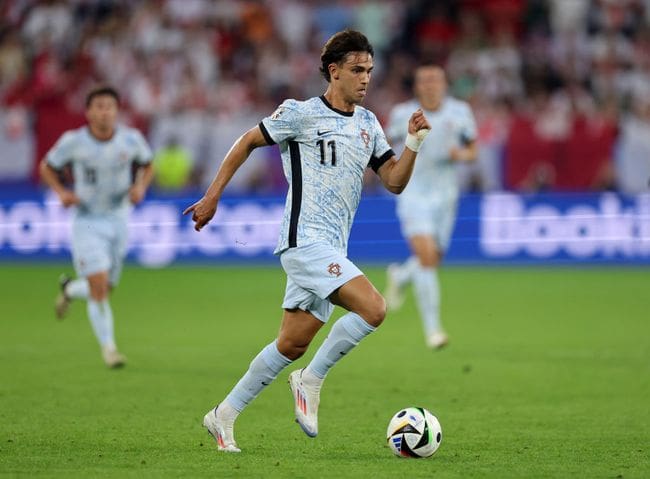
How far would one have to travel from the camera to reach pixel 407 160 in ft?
24.4

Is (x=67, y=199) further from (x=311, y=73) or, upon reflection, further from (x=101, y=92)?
(x=311, y=73)

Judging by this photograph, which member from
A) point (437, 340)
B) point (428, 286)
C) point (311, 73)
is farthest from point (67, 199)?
point (311, 73)

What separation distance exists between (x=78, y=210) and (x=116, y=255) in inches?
20.9

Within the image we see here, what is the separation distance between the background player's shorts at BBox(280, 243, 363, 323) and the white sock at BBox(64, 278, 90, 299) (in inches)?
214

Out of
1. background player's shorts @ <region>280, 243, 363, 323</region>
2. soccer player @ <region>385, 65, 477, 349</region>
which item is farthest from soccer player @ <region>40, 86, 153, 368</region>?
background player's shorts @ <region>280, 243, 363, 323</region>

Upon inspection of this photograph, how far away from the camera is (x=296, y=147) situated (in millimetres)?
7500

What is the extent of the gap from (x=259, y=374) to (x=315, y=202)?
3.36 feet

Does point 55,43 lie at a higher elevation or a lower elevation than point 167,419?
higher

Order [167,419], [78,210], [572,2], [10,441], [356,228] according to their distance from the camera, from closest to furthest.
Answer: [10,441], [167,419], [78,210], [356,228], [572,2]

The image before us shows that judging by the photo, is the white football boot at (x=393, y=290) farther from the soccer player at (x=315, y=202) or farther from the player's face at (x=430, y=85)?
the soccer player at (x=315, y=202)

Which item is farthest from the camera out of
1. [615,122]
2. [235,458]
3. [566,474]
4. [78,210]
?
[615,122]

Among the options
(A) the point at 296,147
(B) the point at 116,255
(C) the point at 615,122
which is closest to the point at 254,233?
(C) the point at 615,122

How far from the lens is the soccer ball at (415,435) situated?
7.21m

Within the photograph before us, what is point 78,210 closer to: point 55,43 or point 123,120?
point 123,120
